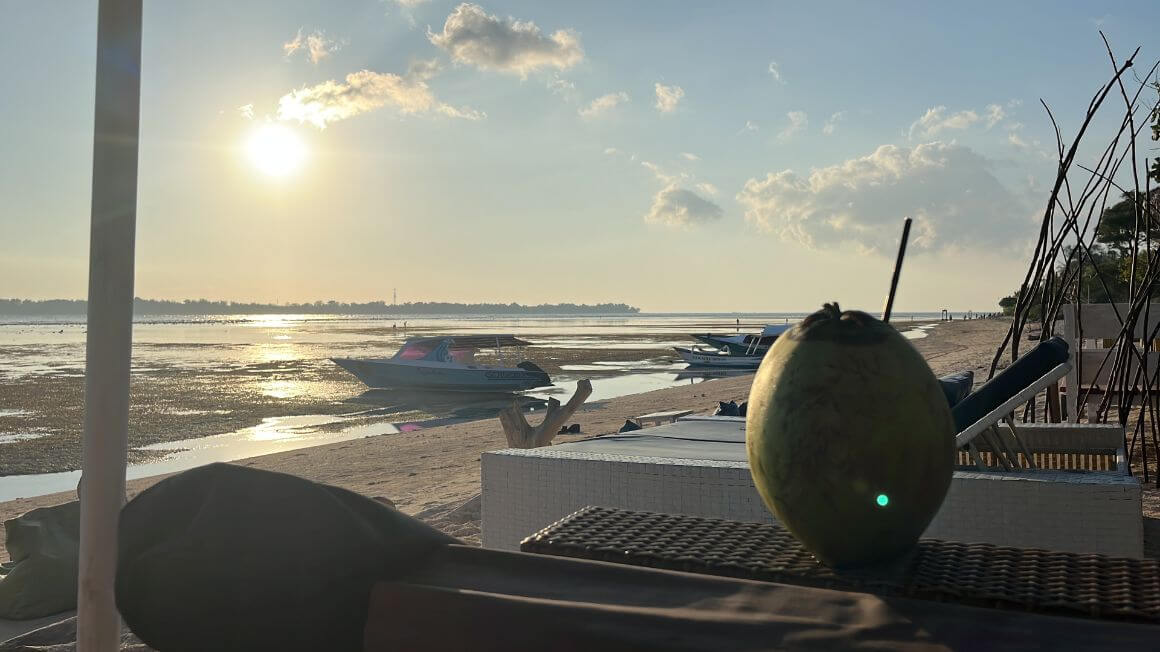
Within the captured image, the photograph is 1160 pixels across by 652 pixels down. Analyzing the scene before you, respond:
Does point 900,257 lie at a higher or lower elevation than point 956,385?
higher

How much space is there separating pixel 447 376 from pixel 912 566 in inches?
817

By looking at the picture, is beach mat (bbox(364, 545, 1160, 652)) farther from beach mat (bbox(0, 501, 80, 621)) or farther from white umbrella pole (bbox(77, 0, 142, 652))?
beach mat (bbox(0, 501, 80, 621))

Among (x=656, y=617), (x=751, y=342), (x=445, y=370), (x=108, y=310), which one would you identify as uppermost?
(x=108, y=310)

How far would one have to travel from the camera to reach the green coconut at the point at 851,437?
3.81 feet

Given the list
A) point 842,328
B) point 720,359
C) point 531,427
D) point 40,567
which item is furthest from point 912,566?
point 720,359

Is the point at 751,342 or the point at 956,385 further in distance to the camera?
the point at 751,342

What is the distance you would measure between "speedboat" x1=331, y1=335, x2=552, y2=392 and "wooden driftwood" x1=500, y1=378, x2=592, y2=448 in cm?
1277

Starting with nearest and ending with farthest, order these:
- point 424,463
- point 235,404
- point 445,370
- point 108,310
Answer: point 108,310, point 424,463, point 235,404, point 445,370

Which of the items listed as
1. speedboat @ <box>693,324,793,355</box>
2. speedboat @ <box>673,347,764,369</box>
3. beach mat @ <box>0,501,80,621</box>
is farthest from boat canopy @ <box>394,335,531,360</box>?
beach mat @ <box>0,501,80,621</box>

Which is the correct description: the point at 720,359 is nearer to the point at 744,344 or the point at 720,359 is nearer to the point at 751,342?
the point at 751,342


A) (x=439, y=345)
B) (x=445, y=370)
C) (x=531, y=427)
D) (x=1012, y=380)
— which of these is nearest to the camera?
(x=1012, y=380)

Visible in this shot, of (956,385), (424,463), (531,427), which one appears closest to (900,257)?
(956,385)

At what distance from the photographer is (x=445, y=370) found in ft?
70.9

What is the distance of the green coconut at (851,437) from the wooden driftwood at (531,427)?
6615 millimetres
